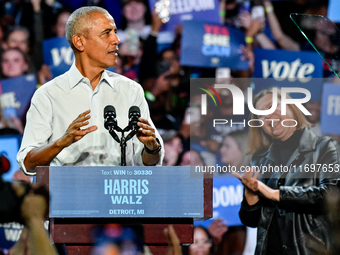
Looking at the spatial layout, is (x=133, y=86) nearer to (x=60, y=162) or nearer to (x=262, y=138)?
(x=60, y=162)

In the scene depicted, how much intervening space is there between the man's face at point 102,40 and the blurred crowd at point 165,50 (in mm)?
1889

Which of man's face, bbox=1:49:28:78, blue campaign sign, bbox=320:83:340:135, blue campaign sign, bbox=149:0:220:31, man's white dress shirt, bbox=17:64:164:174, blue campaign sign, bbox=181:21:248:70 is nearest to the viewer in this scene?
man's white dress shirt, bbox=17:64:164:174

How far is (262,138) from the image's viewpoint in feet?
9.44

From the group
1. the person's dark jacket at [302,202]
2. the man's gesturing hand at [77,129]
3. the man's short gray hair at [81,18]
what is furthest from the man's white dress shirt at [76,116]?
the person's dark jacket at [302,202]

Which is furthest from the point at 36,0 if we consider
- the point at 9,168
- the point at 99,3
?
the point at 9,168

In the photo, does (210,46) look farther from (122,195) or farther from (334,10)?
(122,195)

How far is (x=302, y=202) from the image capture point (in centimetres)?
264

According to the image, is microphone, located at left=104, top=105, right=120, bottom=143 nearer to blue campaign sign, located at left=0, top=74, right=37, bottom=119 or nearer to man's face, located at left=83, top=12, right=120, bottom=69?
man's face, located at left=83, top=12, right=120, bottom=69

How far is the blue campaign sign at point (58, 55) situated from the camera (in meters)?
4.59

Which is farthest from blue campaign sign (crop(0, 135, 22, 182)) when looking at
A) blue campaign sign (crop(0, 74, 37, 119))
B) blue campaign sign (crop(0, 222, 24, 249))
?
blue campaign sign (crop(0, 222, 24, 249))

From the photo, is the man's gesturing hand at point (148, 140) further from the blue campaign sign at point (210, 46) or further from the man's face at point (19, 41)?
the man's face at point (19, 41)

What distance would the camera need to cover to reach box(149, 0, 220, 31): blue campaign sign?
4688 mm

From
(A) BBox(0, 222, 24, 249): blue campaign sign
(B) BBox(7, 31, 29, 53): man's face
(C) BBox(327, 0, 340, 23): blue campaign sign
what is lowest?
(A) BBox(0, 222, 24, 249): blue campaign sign

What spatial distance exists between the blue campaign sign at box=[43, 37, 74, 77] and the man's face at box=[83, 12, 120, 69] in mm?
2363
